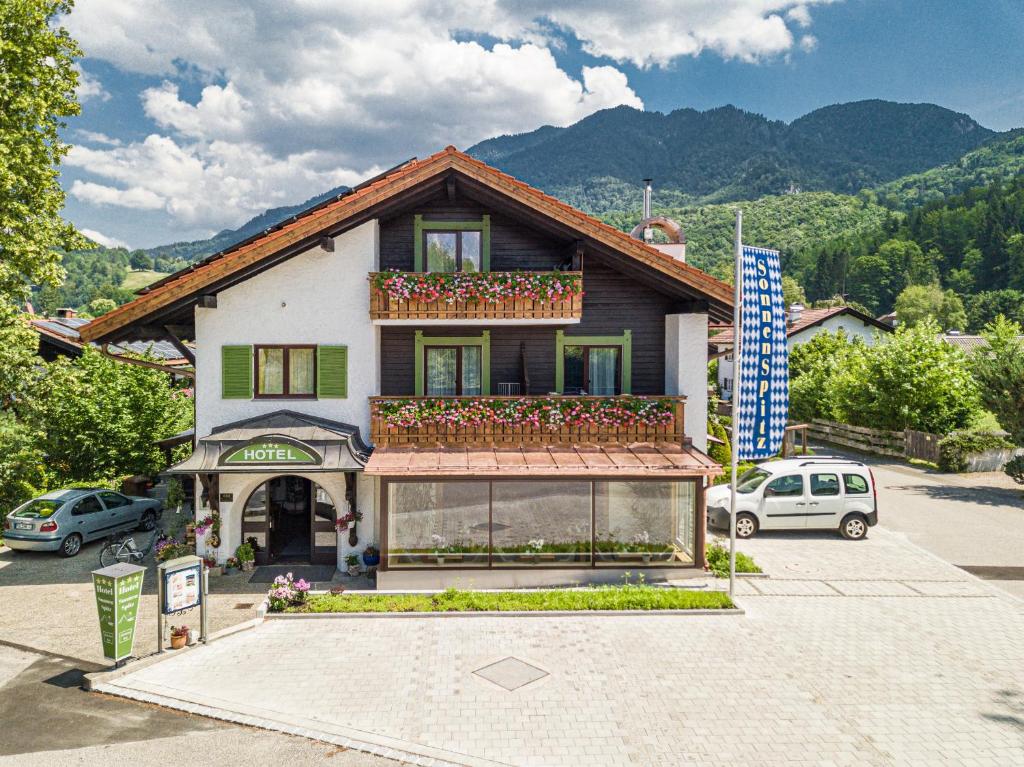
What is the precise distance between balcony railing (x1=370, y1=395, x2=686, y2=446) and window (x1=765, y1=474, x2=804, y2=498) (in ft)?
15.8

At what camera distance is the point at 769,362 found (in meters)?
14.1

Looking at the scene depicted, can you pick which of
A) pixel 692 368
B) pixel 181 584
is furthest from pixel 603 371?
pixel 181 584

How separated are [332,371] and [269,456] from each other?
8.51 feet

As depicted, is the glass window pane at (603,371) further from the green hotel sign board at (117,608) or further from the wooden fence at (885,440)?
the wooden fence at (885,440)

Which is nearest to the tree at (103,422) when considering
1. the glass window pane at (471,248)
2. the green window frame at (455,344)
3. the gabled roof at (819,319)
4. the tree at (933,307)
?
the green window frame at (455,344)

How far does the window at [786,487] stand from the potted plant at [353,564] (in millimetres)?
11030

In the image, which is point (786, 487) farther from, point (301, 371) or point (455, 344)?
point (301, 371)

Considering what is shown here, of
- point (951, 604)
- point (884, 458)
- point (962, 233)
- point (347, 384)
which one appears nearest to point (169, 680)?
point (347, 384)

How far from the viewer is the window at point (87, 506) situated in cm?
1769

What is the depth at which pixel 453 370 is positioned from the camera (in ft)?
56.3

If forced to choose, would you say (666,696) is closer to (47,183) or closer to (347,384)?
(347,384)

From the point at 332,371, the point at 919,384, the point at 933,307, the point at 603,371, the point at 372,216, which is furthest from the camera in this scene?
the point at 933,307

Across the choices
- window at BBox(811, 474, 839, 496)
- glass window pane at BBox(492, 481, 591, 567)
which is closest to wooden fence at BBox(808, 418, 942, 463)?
window at BBox(811, 474, 839, 496)

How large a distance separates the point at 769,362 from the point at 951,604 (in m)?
6.33
